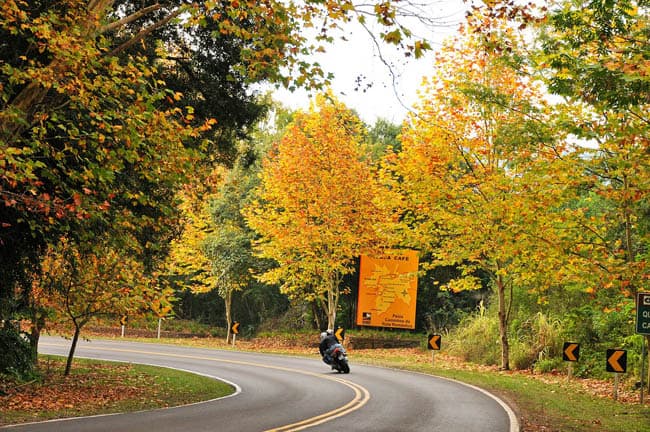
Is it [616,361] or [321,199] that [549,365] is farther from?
[321,199]

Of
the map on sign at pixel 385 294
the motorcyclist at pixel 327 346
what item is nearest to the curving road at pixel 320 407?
the motorcyclist at pixel 327 346

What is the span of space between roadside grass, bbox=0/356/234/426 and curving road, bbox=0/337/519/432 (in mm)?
831

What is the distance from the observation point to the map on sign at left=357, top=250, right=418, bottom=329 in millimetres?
35719

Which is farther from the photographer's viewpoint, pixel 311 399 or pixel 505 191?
pixel 505 191

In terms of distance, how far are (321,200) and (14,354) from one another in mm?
17061

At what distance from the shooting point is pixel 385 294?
119 ft

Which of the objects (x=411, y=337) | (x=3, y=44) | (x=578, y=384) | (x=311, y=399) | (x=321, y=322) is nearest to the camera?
(x=3, y=44)

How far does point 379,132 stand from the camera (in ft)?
164

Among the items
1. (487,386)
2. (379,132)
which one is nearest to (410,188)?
(487,386)

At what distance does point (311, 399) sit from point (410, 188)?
486 inches

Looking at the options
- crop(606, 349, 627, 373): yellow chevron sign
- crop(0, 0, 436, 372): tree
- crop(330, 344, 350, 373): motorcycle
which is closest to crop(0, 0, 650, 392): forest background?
crop(0, 0, 436, 372): tree

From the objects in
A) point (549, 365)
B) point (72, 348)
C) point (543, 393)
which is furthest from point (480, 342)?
point (72, 348)

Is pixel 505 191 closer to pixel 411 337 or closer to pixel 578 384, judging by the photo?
pixel 578 384

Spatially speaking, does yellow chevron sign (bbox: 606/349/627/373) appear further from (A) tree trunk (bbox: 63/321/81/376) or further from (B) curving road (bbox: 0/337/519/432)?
(A) tree trunk (bbox: 63/321/81/376)
